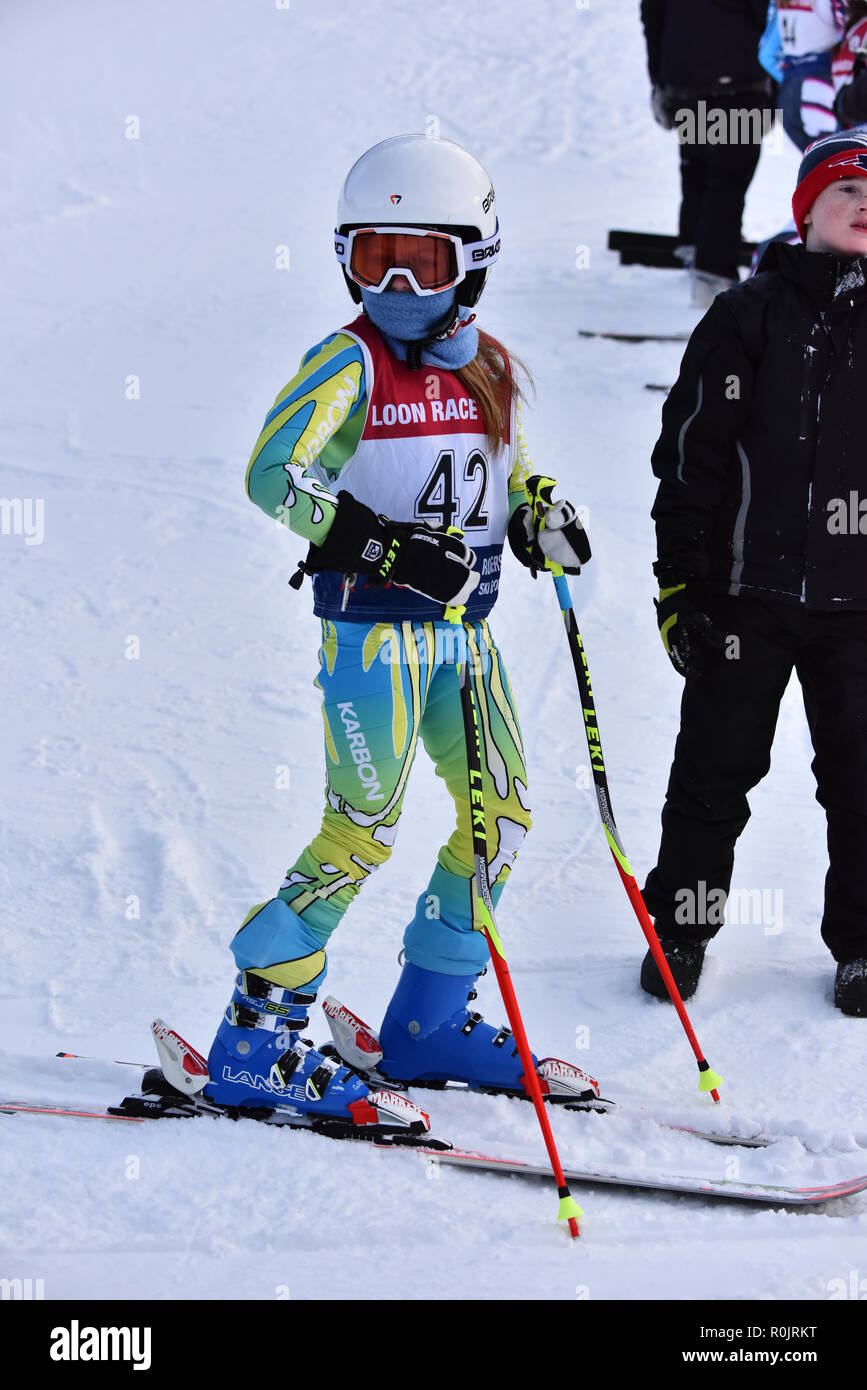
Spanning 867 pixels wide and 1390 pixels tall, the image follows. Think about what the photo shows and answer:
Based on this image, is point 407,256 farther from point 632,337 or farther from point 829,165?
point 632,337

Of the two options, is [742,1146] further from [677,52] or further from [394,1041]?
[677,52]

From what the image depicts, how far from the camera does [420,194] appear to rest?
10.7 feet

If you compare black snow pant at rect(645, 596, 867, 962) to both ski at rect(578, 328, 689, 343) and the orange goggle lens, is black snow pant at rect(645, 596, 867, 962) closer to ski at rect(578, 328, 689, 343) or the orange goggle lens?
the orange goggle lens

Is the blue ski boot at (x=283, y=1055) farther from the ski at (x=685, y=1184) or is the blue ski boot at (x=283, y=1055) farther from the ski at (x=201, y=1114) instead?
the ski at (x=685, y=1184)

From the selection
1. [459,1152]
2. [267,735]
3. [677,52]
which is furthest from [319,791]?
[677,52]

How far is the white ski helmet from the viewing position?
10.7 feet

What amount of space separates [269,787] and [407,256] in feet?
8.31

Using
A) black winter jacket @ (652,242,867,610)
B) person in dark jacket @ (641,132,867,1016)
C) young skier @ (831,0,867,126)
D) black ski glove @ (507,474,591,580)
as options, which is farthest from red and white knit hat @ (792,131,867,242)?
young skier @ (831,0,867,126)

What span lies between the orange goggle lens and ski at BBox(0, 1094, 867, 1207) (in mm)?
1879

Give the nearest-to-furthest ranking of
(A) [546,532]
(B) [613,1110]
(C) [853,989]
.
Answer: (A) [546,532] → (B) [613,1110] → (C) [853,989]

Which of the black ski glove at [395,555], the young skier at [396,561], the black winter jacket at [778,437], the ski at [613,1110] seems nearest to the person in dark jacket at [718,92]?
the black winter jacket at [778,437]

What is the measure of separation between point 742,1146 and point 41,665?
3.61m

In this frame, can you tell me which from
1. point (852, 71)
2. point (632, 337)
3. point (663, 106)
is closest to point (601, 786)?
point (852, 71)

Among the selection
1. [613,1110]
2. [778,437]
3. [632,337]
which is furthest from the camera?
[632,337]
